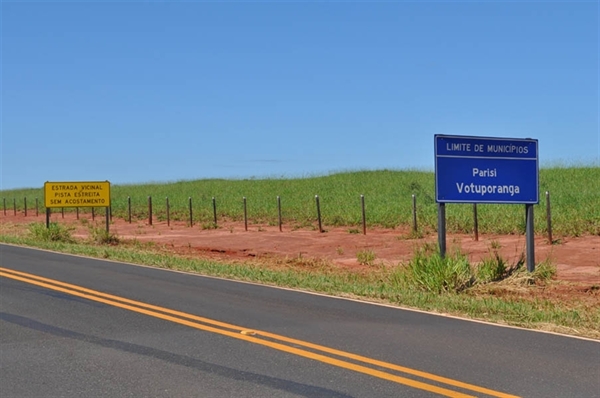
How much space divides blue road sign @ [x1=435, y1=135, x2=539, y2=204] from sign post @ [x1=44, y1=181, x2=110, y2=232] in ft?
57.6

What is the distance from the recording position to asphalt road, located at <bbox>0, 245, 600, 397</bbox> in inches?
277

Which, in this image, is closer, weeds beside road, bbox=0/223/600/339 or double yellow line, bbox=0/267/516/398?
double yellow line, bbox=0/267/516/398

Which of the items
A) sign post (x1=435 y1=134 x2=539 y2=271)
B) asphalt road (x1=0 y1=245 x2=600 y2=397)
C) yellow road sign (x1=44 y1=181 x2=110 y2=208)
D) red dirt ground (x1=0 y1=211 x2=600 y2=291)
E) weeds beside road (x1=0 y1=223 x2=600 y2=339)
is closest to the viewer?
asphalt road (x1=0 y1=245 x2=600 y2=397)

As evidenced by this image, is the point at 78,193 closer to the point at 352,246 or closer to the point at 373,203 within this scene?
the point at 352,246

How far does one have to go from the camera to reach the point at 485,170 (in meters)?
15.9

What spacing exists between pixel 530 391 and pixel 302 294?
6.67 m

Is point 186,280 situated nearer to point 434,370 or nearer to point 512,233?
point 434,370

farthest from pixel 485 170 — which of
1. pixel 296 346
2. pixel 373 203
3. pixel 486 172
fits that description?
pixel 373 203

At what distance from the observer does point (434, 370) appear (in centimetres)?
765

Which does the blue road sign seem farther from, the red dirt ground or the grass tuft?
the grass tuft

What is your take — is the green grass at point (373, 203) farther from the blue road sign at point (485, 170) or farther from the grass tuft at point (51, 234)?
the grass tuft at point (51, 234)

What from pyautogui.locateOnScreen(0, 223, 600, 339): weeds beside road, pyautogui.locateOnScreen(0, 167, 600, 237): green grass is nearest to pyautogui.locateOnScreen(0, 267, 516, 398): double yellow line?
pyautogui.locateOnScreen(0, 223, 600, 339): weeds beside road

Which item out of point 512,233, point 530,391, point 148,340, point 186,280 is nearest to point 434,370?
point 530,391

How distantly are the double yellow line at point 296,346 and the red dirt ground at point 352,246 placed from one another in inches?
292
